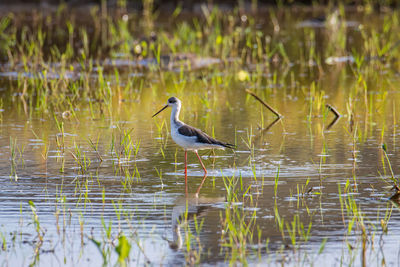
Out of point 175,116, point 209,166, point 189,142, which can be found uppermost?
point 175,116

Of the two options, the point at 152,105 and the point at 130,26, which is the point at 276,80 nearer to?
the point at 152,105

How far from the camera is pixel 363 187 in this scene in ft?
20.4

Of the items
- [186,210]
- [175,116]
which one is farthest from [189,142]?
[186,210]

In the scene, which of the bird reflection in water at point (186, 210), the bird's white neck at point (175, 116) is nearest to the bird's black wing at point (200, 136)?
the bird's white neck at point (175, 116)

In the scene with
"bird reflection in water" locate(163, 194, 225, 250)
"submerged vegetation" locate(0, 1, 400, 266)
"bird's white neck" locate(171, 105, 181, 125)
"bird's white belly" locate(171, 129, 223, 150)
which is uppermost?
"bird's white neck" locate(171, 105, 181, 125)

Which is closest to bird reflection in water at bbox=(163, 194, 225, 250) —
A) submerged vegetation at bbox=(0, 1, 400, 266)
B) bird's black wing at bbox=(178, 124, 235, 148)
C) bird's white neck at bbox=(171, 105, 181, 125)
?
submerged vegetation at bbox=(0, 1, 400, 266)

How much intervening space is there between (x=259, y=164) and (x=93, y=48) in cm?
894

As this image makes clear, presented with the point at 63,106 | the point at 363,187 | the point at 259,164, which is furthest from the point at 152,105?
the point at 363,187

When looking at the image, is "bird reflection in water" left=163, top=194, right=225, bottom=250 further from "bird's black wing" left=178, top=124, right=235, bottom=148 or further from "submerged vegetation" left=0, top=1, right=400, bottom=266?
"bird's black wing" left=178, top=124, right=235, bottom=148

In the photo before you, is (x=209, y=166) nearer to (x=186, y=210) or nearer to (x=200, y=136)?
(x=200, y=136)

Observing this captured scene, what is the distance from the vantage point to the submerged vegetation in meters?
4.86

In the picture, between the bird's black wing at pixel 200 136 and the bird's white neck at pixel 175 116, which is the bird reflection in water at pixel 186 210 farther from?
the bird's white neck at pixel 175 116

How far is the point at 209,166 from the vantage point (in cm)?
712

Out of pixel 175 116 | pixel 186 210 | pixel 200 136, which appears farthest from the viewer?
pixel 175 116
